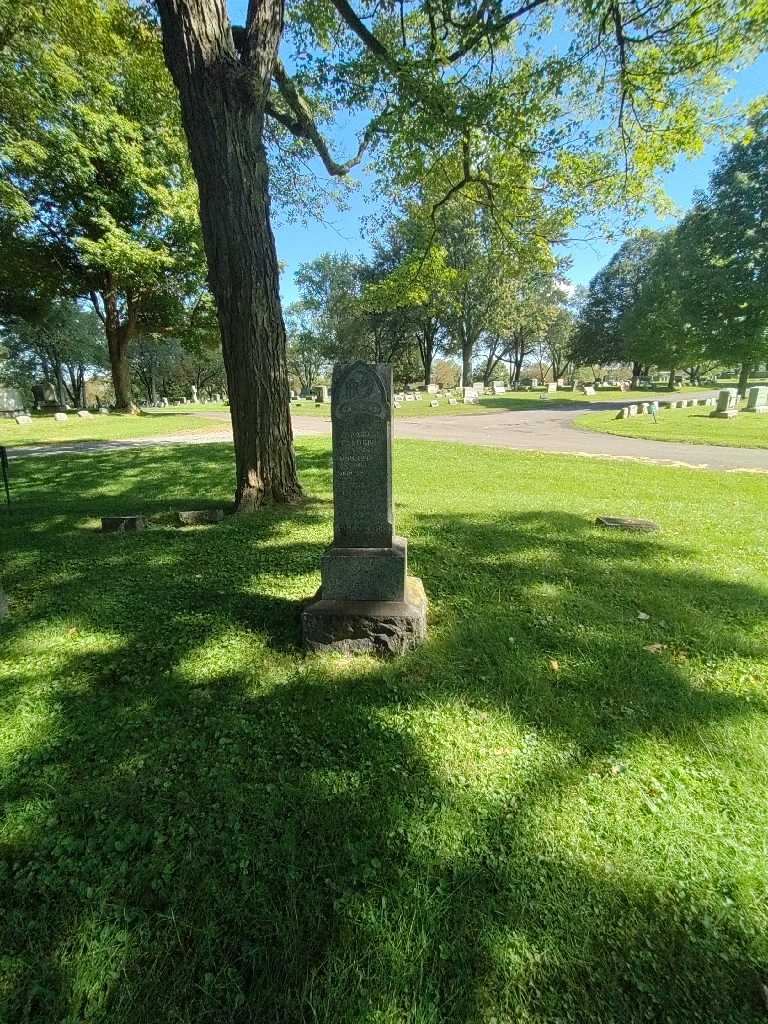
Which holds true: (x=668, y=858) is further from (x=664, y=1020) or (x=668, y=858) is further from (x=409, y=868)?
(x=409, y=868)

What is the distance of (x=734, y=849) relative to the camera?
1.80m

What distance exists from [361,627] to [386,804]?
1.20 meters

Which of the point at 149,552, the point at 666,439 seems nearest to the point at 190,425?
the point at 149,552

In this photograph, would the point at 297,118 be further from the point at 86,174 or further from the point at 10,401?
the point at 10,401

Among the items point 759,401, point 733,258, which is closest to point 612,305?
point 733,258

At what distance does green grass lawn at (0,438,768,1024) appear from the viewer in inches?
55.0

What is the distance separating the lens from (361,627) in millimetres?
3047

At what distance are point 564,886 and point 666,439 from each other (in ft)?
50.5

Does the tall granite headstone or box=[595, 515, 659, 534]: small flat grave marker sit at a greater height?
the tall granite headstone

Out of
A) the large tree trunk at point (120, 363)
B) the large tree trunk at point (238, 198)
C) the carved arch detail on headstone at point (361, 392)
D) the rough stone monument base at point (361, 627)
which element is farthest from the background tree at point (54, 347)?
the rough stone monument base at point (361, 627)

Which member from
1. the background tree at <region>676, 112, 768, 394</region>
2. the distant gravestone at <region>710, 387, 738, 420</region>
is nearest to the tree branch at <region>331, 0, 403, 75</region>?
the distant gravestone at <region>710, 387, 738, 420</region>

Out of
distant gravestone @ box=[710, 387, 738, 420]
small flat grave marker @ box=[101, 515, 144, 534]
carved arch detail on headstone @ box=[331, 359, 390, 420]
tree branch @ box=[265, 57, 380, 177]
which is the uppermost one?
tree branch @ box=[265, 57, 380, 177]

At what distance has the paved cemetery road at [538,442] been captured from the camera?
11.1 m

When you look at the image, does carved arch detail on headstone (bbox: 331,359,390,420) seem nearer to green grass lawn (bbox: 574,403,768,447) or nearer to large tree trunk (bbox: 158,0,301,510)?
large tree trunk (bbox: 158,0,301,510)
